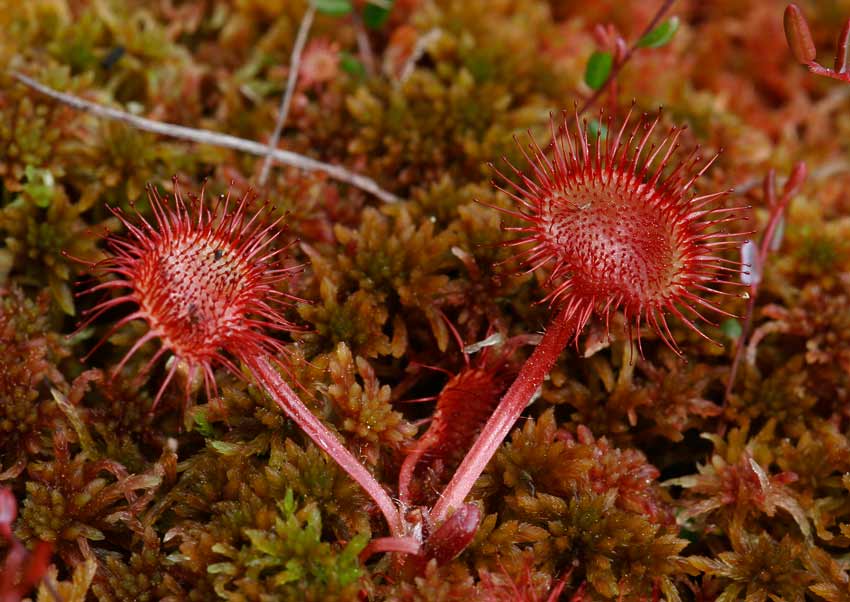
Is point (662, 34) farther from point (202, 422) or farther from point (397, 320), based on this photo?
point (202, 422)

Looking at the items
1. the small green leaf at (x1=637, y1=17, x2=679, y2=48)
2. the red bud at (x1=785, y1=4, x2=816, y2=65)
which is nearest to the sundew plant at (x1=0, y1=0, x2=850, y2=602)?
the red bud at (x1=785, y1=4, x2=816, y2=65)

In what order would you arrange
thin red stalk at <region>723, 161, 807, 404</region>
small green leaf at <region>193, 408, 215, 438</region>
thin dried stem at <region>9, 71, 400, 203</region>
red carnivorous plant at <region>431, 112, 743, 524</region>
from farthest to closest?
1. thin dried stem at <region>9, 71, 400, 203</region>
2. thin red stalk at <region>723, 161, 807, 404</region>
3. small green leaf at <region>193, 408, 215, 438</region>
4. red carnivorous plant at <region>431, 112, 743, 524</region>

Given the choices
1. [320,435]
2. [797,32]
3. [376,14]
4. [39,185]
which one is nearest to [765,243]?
[797,32]

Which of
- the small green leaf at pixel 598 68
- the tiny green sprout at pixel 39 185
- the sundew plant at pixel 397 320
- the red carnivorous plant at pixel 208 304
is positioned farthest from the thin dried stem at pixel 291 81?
the small green leaf at pixel 598 68

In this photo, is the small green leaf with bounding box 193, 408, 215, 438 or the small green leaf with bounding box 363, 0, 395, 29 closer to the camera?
the small green leaf with bounding box 193, 408, 215, 438


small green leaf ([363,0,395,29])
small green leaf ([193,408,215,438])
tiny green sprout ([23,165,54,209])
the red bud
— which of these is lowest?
small green leaf ([193,408,215,438])

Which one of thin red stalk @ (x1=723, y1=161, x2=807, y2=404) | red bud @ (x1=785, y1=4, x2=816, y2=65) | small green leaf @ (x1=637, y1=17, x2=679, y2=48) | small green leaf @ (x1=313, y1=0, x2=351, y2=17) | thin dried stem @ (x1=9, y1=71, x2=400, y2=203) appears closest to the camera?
red bud @ (x1=785, y1=4, x2=816, y2=65)

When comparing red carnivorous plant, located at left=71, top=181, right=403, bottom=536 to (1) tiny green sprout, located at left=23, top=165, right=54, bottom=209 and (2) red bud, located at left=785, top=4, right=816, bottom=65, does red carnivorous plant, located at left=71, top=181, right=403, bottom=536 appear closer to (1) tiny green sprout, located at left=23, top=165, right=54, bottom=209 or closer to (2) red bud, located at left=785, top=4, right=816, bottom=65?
(1) tiny green sprout, located at left=23, top=165, right=54, bottom=209
